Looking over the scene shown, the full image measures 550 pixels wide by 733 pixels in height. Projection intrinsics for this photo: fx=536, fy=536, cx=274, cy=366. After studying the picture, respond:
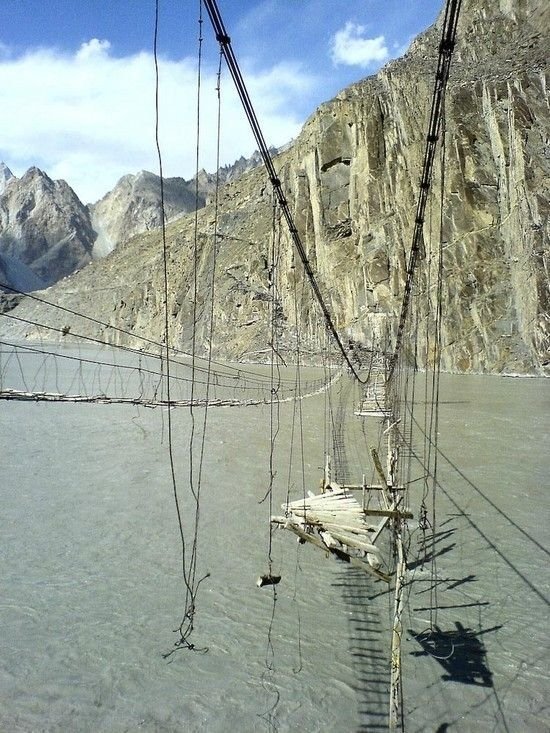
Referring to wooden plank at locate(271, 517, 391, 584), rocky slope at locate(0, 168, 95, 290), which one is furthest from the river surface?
rocky slope at locate(0, 168, 95, 290)

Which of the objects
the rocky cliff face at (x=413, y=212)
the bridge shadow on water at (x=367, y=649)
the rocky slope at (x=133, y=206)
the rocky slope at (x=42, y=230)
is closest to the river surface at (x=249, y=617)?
the bridge shadow on water at (x=367, y=649)

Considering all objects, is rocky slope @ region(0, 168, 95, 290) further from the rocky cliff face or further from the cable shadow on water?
the cable shadow on water

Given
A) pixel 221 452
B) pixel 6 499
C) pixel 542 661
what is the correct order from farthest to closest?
pixel 221 452, pixel 6 499, pixel 542 661

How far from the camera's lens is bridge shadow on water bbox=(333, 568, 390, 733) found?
4.48m

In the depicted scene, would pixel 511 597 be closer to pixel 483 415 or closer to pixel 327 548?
pixel 327 548

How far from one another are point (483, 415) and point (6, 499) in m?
15.4

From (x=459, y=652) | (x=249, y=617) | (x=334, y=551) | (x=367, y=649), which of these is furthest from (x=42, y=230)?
(x=459, y=652)

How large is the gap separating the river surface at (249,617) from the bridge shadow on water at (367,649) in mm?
17

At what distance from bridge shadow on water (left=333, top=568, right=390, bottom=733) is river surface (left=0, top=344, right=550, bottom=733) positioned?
0.06 feet

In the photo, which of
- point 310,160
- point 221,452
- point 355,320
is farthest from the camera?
point 310,160

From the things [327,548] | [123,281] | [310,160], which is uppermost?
[310,160]

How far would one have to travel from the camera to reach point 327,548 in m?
5.18

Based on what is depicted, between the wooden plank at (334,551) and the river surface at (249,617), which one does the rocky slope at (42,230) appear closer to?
the river surface at (249,617)

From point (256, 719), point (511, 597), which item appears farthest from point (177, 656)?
point (511, 597)
